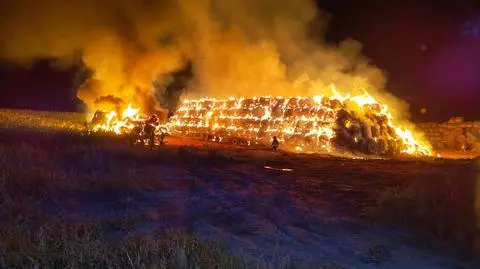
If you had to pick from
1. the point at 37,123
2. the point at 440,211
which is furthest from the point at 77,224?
the point at 37,123

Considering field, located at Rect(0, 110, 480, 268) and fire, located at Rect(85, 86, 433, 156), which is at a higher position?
fire, located at Rect(85, 86, 433, 156)

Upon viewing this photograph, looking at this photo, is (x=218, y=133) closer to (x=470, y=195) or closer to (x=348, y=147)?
(x=348, y=147)

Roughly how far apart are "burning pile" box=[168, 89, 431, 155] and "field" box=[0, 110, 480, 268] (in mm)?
12213

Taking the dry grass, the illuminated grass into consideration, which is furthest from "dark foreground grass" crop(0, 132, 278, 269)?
the illuminated grass

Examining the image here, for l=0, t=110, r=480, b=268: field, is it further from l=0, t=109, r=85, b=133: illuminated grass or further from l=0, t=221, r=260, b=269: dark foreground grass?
l=0, t=109, r=85, b=133: illuminated grass

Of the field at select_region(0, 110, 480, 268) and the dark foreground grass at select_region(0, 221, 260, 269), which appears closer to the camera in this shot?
the dark foreground grass at select_region(0, 221, 260, 269)

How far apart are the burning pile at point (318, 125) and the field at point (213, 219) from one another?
12213 millimetres

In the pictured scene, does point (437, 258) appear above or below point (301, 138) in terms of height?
below

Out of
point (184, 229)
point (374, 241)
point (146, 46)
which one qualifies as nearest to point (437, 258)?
point (374, 241)

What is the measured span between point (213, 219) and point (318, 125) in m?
17.5

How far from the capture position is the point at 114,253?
492 cm

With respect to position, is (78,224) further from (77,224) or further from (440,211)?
(440,211)

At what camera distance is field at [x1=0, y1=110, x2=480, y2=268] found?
5.00 m

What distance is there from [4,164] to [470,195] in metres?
8.29
